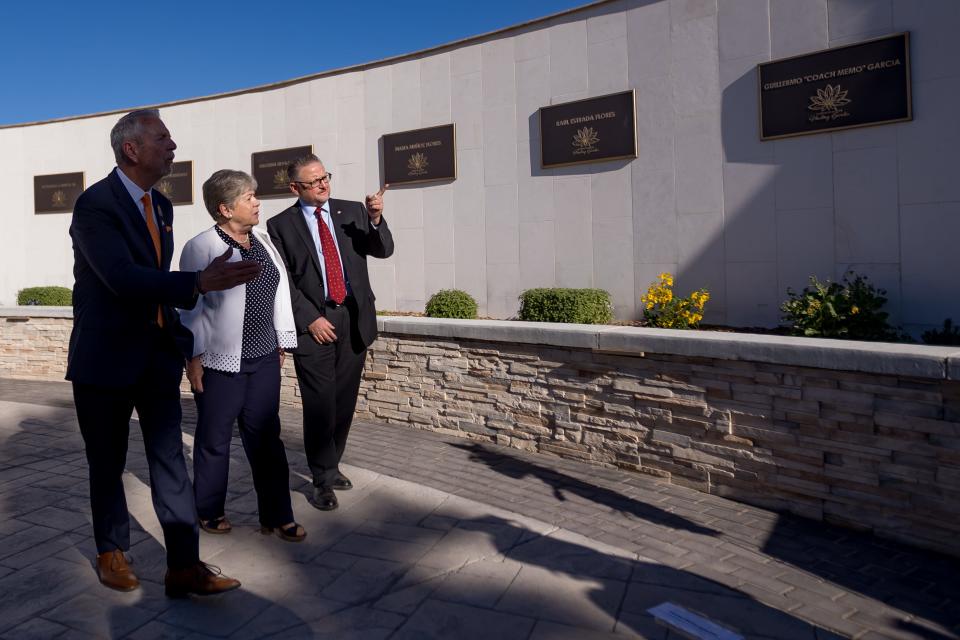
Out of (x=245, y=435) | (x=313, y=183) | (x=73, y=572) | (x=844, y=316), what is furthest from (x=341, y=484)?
(x=844, y=316)

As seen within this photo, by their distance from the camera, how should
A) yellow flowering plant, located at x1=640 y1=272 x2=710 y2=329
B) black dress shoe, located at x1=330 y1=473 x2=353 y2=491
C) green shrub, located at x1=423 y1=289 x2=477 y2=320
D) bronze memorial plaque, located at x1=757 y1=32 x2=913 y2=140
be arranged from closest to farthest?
black dress shoe, located at x1=330 y1=473 x2=353 y2=491
bronze memorial plaque, located at x1=757 y1=32 x2=913 y2=140
yellow flowering plant, located at x1=640 y1=272 x2=710 y2=329
green shrub, located at x1=423 y1=289 x2=477 y2=320

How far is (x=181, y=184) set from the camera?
11984 millimetres

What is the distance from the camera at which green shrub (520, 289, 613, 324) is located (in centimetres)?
731

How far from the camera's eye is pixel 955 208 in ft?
19.3

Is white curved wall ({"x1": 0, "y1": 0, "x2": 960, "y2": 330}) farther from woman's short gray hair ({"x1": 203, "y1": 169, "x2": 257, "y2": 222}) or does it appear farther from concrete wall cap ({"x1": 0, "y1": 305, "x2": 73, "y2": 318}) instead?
woman's short gray hair ({"x1": 203, "y1": 169, "x2": 257, "y2": 222})

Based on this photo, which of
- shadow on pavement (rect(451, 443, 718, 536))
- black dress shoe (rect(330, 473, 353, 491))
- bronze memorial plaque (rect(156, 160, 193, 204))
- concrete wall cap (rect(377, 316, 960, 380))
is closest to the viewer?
concrete wall cap (rect(377, 316, 960, 380))

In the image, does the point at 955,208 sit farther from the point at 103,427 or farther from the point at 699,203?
the point at 103,427

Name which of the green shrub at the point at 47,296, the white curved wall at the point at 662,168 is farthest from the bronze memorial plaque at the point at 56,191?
the white curved wall at the point at 662,168

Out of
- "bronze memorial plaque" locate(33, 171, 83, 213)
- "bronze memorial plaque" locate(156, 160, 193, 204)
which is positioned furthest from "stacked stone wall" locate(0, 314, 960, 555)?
"bronze memorial plaque" locate(33, 171, 83, 213)

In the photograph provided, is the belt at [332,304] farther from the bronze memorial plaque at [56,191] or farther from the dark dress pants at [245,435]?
the bronze memorial plaque at [56,191]

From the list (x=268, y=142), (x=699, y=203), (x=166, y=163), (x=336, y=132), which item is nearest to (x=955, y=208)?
(x=699, y=203)

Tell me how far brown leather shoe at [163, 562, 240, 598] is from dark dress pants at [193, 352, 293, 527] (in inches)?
23.4

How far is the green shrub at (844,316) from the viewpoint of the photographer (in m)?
5.75

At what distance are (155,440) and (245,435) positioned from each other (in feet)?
2.29
